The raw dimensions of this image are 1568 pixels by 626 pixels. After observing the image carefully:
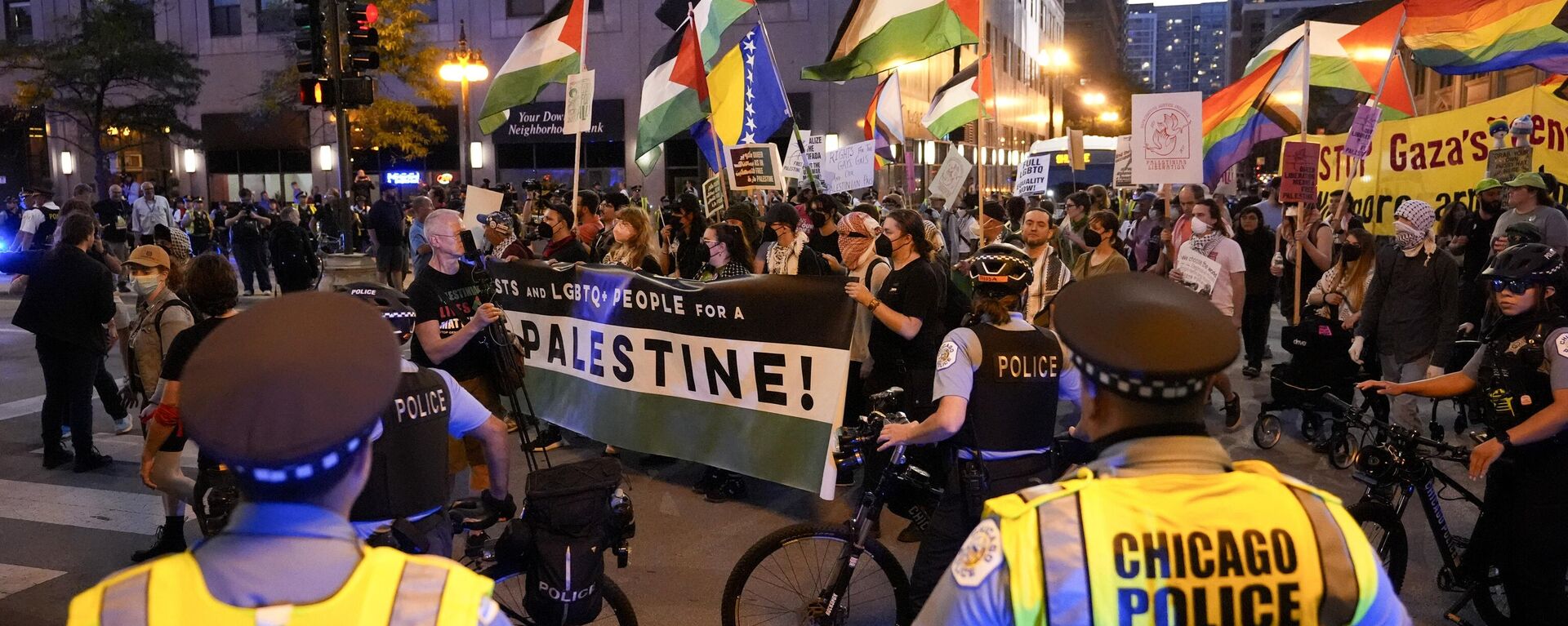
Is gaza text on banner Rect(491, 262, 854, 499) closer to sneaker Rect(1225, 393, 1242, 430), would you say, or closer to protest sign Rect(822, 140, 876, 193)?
sneaker Rect(1225, 393, 1242, 430)

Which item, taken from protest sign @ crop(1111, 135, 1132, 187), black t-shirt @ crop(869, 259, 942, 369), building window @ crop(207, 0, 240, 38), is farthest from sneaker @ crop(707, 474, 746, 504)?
building window @ crop(207, 0, 240, 38)

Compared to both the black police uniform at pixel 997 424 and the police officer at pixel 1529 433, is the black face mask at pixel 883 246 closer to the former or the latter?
the black police uniform at pixel 997 424

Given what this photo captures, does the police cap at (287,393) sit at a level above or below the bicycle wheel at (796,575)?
above

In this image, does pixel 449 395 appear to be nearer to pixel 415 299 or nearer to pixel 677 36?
pixel 415 299

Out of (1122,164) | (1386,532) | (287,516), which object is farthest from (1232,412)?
(287,516)

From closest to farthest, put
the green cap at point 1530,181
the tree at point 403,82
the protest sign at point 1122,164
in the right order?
the green cap at point 1530,181 → the protest sign at point 1122,164 → the tree at point 403,82

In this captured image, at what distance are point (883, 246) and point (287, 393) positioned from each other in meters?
5.43

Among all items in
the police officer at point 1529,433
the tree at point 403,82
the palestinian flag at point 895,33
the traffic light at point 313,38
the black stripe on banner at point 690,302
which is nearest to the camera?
the police officer at point 1529,433

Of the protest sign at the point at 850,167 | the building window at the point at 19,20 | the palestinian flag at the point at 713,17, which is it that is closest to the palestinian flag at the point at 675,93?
the palestinian flag at the point at 713,17

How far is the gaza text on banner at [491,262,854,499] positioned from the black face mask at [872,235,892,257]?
0.48 metres

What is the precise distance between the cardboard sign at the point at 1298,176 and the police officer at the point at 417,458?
8757 mm

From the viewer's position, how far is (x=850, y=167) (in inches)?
516

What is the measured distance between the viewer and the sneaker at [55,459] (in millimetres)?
7906

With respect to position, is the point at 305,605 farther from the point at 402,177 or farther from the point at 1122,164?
the point at 402,177
